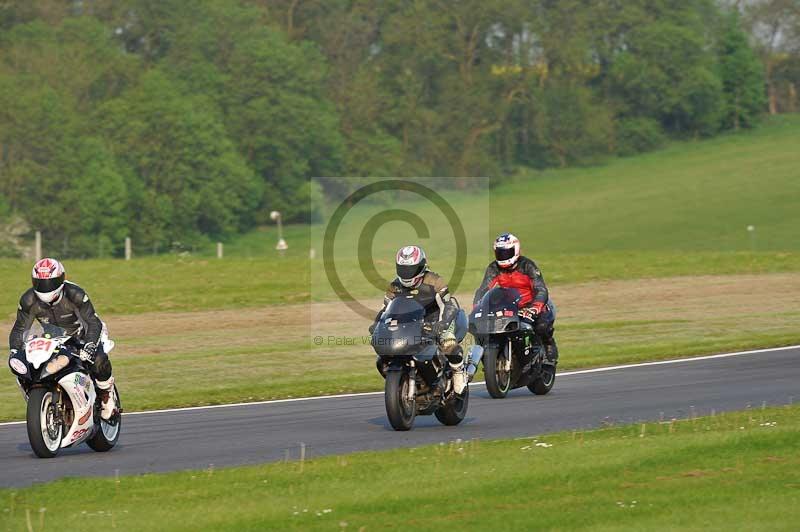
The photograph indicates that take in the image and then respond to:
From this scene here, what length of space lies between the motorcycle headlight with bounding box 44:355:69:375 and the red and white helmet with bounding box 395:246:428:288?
353 cm

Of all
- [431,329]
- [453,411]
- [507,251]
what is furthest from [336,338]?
[431,329]

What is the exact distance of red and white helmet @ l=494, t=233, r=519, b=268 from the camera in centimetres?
1788

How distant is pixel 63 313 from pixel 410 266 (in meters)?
3.55

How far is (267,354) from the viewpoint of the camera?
26.5 metres

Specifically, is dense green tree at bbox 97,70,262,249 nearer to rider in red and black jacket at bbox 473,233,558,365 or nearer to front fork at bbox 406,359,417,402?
rider in red and black jacket at bbox 473,233,558,365

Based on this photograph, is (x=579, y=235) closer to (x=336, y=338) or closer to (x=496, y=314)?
(x=336, y=338)

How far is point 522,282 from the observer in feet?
59.6

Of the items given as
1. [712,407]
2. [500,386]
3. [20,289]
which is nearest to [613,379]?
[500,386]

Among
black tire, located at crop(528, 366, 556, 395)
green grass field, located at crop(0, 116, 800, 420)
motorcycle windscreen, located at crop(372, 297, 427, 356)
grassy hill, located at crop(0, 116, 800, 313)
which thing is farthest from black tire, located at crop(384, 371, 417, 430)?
grassy hill, located at crop(0, 116, 800, 313)

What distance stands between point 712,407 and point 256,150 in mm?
80874

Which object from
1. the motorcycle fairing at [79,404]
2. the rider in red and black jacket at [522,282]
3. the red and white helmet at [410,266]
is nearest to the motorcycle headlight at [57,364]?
the motorcycle fairing at [79,404]

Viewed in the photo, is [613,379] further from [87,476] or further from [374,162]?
[374,162]

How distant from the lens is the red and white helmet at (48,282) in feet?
44.2

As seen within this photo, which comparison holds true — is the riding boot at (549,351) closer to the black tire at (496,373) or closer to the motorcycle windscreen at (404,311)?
the black tire at (496,373)
